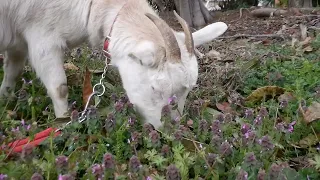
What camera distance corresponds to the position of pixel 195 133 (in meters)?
3.01

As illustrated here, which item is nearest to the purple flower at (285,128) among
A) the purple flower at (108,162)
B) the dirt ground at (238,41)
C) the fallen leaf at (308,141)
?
the fallen leaf at (308,141)

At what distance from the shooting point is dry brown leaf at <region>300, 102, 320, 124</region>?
297 cm

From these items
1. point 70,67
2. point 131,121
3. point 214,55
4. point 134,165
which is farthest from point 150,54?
point 214,55

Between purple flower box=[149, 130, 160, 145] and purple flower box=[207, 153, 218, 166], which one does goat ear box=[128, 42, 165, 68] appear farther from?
purple flower box=[207, 153, 218, 166]

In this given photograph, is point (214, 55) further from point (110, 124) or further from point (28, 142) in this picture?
point (28, 142)

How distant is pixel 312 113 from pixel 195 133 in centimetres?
66

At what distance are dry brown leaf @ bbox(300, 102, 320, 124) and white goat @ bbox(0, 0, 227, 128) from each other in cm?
65

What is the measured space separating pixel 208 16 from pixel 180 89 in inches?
194

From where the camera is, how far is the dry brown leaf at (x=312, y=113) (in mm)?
2975

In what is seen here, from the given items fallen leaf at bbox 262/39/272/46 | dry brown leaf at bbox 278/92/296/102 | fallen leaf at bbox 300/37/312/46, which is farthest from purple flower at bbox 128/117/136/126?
fallen leaf at bbox 262/39/272/46

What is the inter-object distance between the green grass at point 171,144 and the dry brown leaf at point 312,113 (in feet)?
0.13

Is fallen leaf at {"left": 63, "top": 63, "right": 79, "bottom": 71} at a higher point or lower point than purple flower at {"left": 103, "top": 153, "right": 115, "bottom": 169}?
lower

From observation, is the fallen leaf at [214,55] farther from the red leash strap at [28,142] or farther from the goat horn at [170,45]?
the red leash strap at [28,142]

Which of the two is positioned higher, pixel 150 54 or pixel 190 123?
pixel 150 54
